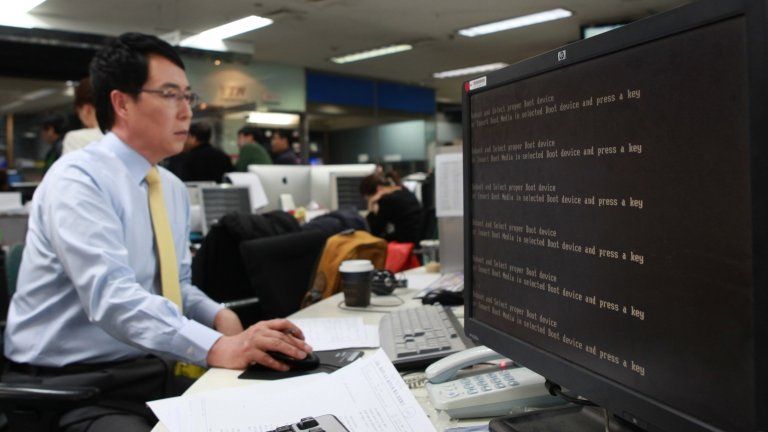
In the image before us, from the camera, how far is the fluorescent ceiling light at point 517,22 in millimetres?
6168

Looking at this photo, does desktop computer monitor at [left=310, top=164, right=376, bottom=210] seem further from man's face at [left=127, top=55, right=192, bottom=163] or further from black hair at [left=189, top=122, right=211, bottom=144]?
man's face at [left=127, top=55, right=192, bottom=163]

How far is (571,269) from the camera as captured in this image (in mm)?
657

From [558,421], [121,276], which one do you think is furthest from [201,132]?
[558,421]

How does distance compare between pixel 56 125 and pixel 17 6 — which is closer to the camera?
pixel 17 6

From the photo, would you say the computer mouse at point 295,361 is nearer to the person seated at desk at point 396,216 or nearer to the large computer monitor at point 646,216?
the large computer monitor at point 646,216

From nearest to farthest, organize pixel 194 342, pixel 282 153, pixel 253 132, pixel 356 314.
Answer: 1. pixel 194 342
2. pixel 356 314
3. pixel 282 153
4. pixel 253 132

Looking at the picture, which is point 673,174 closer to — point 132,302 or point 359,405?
point 359,405

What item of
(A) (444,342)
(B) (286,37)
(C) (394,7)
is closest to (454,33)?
(C) (394,7)

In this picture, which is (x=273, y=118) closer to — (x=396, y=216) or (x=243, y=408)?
(x=396, y=216)

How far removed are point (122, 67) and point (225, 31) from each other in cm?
489

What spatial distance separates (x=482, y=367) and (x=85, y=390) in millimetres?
671

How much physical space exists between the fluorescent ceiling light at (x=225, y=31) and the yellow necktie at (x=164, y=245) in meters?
4.46

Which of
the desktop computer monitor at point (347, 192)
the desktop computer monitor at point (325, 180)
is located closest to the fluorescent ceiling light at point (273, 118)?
the desktop computer monitor at point (325, 180)

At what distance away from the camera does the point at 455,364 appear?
91 cm
